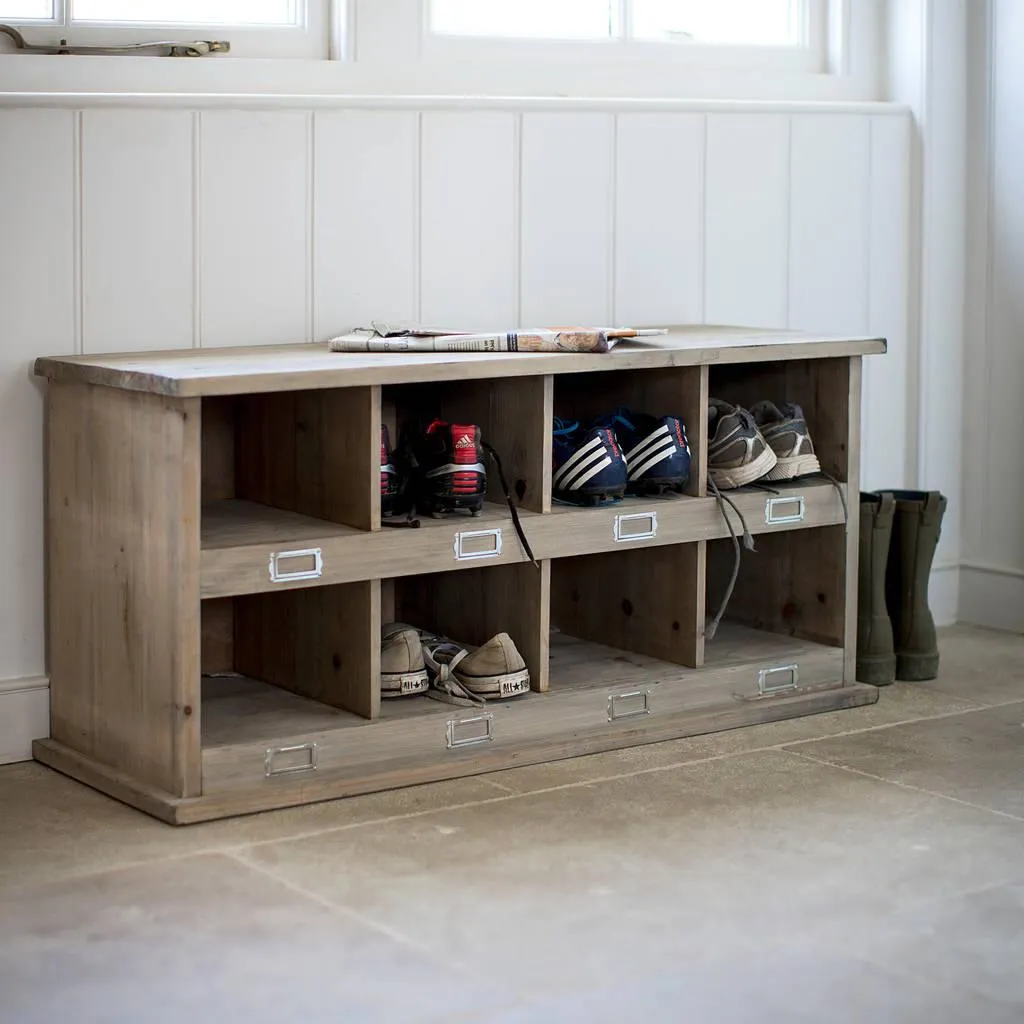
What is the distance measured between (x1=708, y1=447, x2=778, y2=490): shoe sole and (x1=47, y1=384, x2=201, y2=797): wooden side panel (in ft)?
3.49

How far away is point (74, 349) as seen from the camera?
299 cm

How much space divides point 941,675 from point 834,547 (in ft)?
1.49

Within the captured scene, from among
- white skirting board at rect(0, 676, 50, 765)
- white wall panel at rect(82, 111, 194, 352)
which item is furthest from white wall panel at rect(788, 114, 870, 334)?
white skirting board at rect(0, 676, 50, 765)

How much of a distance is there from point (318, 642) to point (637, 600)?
26.9 inches

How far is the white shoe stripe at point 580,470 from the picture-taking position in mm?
3016

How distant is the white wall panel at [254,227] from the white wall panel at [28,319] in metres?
0.25

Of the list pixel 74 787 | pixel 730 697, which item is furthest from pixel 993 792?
pixel 74 787

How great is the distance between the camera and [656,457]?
311cm

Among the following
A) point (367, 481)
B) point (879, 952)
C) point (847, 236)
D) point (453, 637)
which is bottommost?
point (879, 952)

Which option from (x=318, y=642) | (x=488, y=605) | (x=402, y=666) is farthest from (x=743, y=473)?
(x=318, y=642)

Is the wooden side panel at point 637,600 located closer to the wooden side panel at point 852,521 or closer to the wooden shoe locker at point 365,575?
the wooden shoe locker at point 365,575

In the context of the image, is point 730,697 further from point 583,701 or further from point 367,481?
point 367,481

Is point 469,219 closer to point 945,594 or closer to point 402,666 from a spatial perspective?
point 402,666

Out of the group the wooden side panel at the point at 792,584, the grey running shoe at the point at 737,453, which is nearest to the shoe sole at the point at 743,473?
the grey running shoe at the point at 737,453
